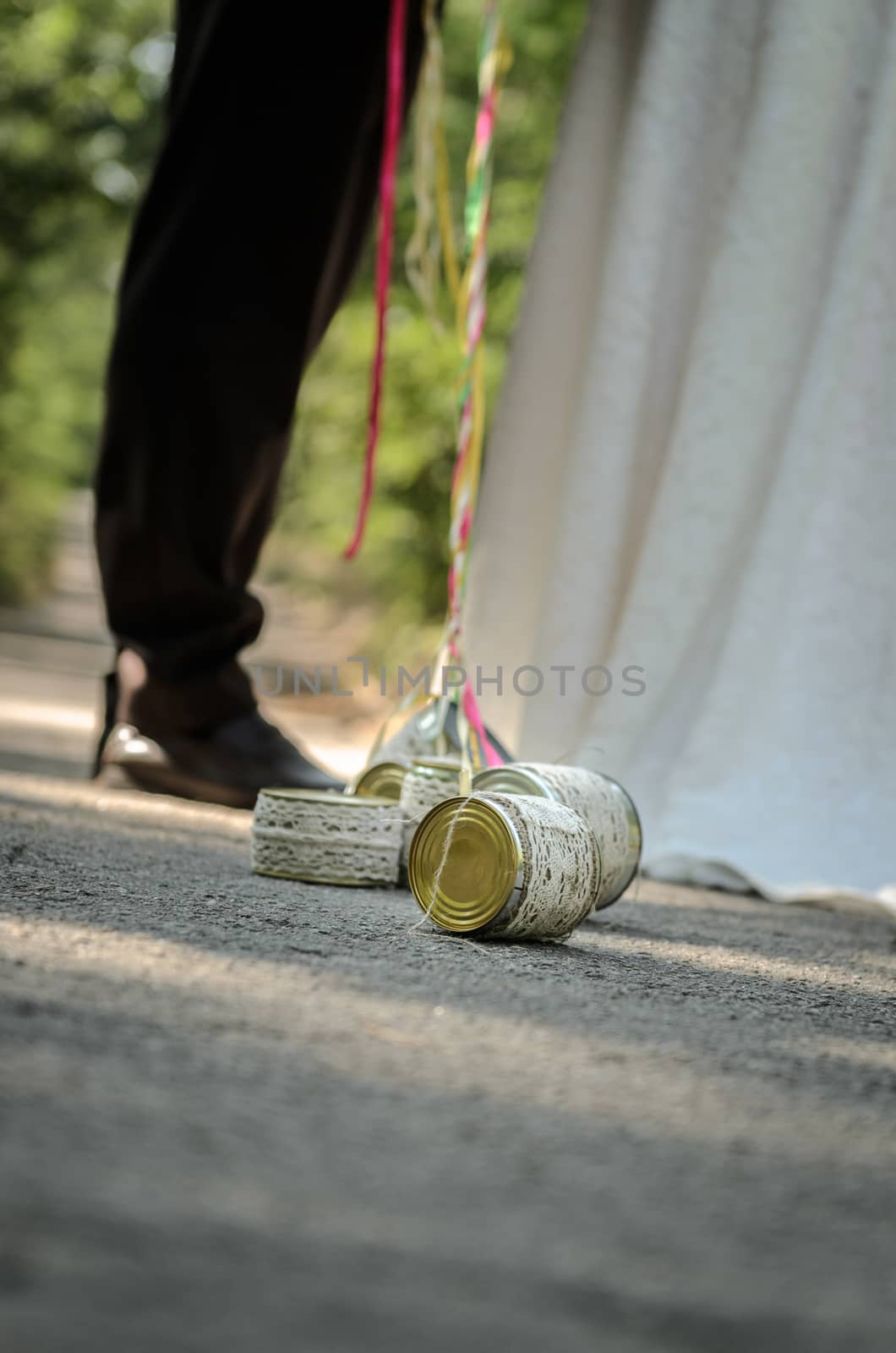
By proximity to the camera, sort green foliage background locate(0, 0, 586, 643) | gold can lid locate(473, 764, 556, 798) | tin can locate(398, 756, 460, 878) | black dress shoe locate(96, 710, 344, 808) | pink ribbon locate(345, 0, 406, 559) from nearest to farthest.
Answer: gold can lid locate(473, 764, 556, 798)
tin can locate(398, 756, 460, 878)
pink ribbon locate(345, 0, 406, 559)
black dress shoe locate(96, 710, 344, 808)
green foliage background locate(0, 0, 586, 643)

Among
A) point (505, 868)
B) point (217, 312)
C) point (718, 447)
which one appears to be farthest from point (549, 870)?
point (718, 447)

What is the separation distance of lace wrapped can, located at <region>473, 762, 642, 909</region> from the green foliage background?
→ 1.11 meters

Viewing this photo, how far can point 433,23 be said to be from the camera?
2.13 metres

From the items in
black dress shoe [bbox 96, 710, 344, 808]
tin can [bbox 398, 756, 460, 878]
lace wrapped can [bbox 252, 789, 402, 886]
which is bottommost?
black dress shoe [bbox 96, 710, 344, 808]

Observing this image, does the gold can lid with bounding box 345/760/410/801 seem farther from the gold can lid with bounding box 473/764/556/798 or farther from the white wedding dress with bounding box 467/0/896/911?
the white wedding dress with bounding box 467/0/896/911

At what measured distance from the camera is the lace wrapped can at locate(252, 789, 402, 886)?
1.53 metres

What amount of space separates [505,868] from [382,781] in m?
0.50

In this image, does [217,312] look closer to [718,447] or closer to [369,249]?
[718,447]

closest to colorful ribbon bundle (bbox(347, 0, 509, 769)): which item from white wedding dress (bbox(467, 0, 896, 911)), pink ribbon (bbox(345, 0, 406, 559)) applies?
pink ribbon (bbox(345, 0, 406, 559))

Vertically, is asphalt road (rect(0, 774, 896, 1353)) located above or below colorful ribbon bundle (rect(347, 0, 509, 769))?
below

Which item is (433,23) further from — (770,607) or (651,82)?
(770,607)

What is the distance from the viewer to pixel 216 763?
83.2 inches

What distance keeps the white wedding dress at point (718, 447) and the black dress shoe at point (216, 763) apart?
0.54 m

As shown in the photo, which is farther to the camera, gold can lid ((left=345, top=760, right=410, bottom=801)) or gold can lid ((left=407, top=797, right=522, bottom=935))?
gold can lid ((left=345, top=760, right=410, bottom=801))
